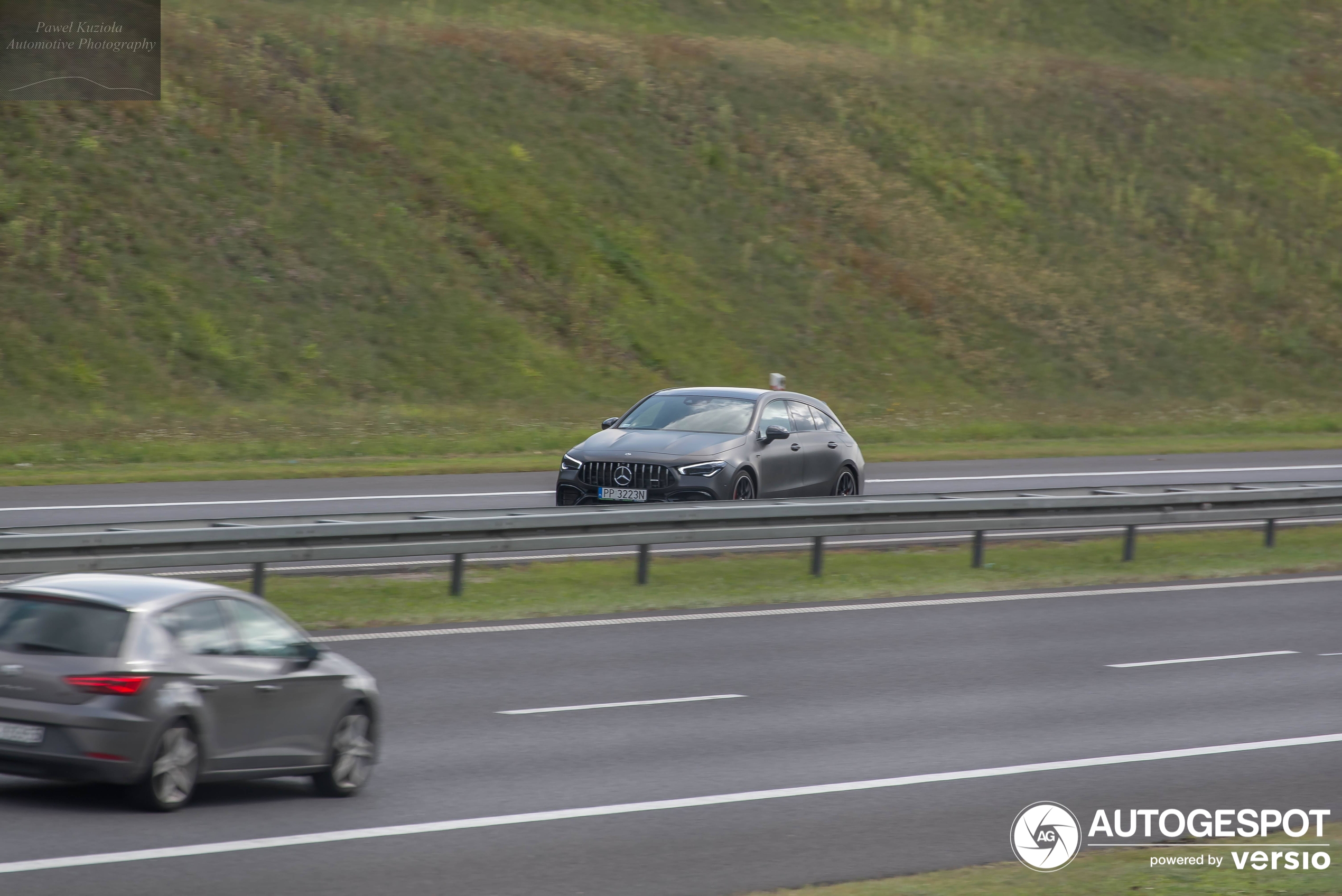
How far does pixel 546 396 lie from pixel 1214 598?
19.5 metres

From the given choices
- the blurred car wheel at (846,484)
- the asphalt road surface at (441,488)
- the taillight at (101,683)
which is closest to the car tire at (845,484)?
the blurred car wheel at (846,484)

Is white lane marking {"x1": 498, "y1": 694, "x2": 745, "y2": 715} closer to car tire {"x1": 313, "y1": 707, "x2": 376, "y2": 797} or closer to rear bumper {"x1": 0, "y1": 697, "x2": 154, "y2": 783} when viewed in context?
car tire {"x1": 313, "y1": 707, "x2": 376, "y2": 797}

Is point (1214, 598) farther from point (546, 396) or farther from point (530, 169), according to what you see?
point (530, 169)

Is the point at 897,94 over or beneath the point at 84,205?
over

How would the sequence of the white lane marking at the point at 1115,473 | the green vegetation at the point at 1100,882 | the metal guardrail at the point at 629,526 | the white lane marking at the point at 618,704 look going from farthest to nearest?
the white lane marking at the point at 1115,473 → the metal guardrail at the point at 629,526 → the white lane marking at the point at 618,704 → the green vegetation at the point at 1100,882

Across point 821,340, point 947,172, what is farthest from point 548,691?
point 947,172

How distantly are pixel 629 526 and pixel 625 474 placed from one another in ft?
5.61

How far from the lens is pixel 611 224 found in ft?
139

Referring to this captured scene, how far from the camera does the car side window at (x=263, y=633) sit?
895 centimetres

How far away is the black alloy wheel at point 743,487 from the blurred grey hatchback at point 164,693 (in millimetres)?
9887

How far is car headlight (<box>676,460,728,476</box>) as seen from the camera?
18688 mm

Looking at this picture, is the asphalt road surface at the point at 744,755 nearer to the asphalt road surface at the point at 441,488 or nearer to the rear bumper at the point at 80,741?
the rear bumper at the point at 80,741

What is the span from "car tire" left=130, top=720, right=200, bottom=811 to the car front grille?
1038 centimetres

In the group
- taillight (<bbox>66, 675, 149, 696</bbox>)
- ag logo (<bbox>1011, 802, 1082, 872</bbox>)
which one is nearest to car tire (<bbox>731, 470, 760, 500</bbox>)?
ag logo (<bbox>1011, 802, 1082, 872</bbox>)
